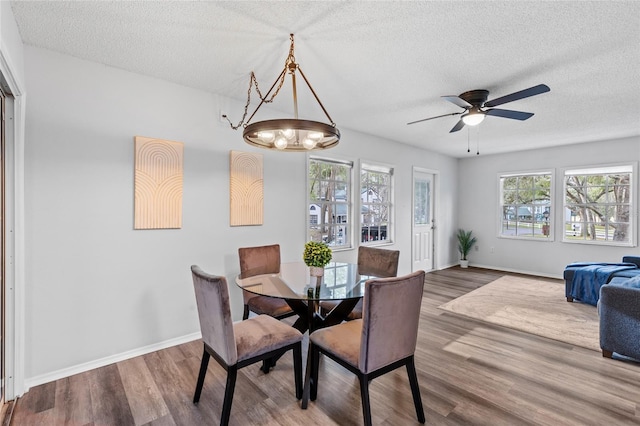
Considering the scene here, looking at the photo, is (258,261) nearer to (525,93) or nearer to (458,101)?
(458,101)

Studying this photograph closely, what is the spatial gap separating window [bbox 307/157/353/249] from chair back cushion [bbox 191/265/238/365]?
7.19 ft

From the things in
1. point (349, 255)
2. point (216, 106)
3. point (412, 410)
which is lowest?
point (412, 410)

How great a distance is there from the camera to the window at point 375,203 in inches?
194

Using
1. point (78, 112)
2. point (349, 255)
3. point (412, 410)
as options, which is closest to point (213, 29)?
point (78, 112)

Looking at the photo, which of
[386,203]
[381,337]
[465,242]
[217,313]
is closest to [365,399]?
[381,337]

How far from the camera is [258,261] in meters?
3.12

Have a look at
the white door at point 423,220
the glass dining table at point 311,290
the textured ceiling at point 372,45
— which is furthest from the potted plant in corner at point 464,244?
the glass dining table at point 311,290

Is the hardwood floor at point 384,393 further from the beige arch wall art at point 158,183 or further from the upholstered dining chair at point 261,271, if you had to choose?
the beige arch wall art at point 158,183

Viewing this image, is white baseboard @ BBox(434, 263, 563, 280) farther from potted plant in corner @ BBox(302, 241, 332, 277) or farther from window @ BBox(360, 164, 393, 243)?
potted plant in corner @ BBox(302, 241, 332, 277)

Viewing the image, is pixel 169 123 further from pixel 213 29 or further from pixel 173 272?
pixel 173 272

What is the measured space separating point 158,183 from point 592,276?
526 centimetres

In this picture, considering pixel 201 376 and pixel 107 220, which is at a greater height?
pixel 107 220

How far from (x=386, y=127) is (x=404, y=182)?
140 cm

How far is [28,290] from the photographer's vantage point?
2.28 meters
